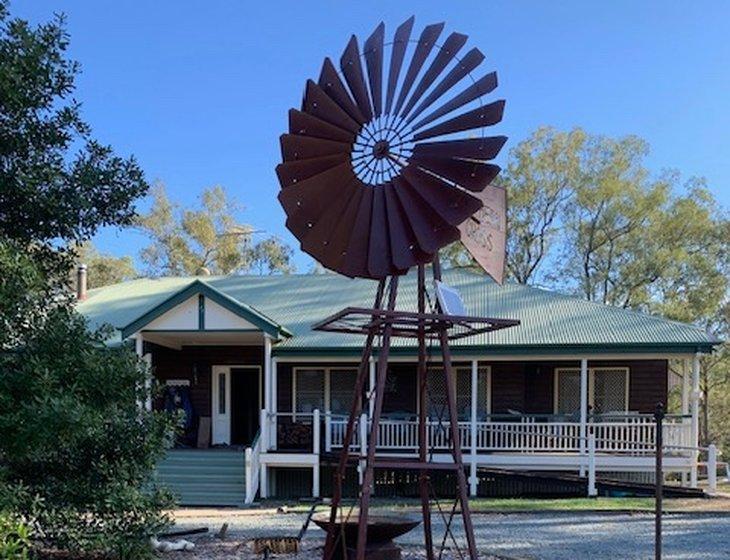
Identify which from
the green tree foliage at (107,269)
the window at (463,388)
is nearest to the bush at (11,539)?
the window at (463,388)

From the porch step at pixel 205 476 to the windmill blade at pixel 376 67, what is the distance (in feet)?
34.1

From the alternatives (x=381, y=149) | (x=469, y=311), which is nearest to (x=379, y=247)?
(x=381, y=149)

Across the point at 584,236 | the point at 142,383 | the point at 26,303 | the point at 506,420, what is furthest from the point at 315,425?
the point at 584,236

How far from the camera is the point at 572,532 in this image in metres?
10.9

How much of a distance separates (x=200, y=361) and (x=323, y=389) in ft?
10.7

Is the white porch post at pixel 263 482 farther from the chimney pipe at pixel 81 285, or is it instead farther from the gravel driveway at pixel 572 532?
the chimney pipe at pixel 81 285

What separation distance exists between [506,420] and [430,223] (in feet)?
39.6

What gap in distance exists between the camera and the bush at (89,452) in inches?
221

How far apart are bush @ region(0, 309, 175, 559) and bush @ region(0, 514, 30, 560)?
58 cm

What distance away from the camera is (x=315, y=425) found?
1531cm

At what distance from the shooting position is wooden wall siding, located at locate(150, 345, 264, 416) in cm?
1886

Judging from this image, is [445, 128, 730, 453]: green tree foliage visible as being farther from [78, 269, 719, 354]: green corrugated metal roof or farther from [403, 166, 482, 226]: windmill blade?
[403, 166, 482, 226]: windmill blade

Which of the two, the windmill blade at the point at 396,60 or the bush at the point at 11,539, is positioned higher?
the windmill blade at the point at 396,60

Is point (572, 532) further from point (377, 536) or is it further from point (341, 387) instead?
point (341, 387)
